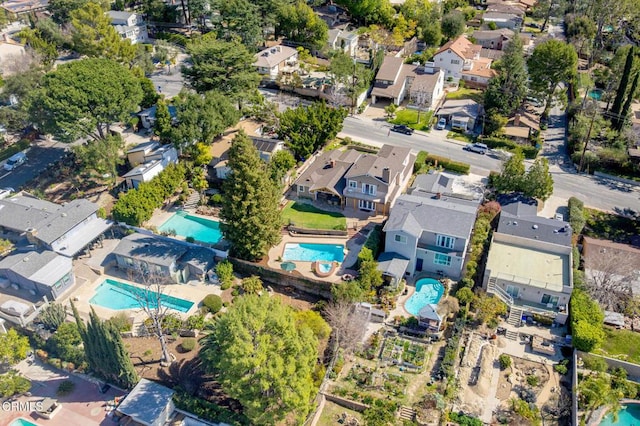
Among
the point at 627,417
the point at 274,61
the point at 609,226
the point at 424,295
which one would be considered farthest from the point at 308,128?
the point at 627,417

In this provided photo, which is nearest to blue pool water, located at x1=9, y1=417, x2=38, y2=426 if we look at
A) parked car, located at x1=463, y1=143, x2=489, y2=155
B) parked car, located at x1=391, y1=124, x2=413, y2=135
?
parked car, located at x1=391, y1=124, x2=413, y2=135

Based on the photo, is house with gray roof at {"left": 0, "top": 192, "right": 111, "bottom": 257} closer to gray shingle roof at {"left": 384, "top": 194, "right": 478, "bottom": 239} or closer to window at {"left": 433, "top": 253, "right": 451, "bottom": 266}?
gray shingle roof at {"left": 384, "top": 194, "right": 478, "bottom": 239}

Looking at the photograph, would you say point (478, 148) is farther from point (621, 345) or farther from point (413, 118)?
point (621, 345)

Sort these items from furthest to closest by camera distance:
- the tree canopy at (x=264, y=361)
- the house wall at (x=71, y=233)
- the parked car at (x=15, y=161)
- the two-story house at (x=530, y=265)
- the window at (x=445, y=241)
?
the parked car at (x=15, y=161), the house wall at (x=71, y=233), the window at (x=445, y=241), the two-story house at (x=530, y=265), the tree canopy at (x=264, y=361)

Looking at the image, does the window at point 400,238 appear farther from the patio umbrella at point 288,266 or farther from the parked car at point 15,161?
the parked car at point 15,161

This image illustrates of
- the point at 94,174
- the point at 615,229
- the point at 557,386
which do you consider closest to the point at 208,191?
the point at 94,174

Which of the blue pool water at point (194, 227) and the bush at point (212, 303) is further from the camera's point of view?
the blue pool water at point (194, 227)

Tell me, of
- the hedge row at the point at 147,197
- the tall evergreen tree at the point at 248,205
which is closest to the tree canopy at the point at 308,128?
the hedge row at the point at 147,197
